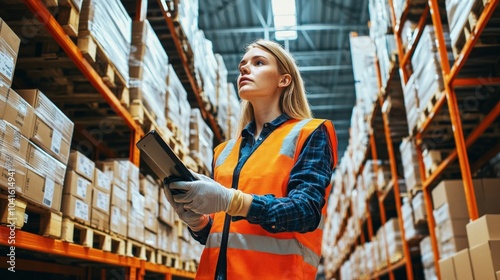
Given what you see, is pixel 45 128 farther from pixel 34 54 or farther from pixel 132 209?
pixel 132 209

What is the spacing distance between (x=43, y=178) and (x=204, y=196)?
5.18 feet

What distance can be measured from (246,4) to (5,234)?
470 inches

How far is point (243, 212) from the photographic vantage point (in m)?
1.63

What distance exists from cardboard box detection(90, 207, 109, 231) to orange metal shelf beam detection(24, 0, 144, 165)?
95 cm

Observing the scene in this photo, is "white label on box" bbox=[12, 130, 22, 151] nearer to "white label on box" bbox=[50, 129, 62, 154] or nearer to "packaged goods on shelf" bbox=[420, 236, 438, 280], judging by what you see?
"white label on box" bbox=[50, 129, 62, 154]

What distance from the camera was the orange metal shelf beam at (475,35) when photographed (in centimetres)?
351

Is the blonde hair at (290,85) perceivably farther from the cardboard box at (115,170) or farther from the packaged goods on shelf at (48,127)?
the cardboard box at (115,170)

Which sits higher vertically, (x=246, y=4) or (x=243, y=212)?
(x=246, y=4)

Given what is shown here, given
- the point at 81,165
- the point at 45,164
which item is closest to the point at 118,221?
the point at 81,165

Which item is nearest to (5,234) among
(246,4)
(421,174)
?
(421,174)

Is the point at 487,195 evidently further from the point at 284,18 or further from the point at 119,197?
the point at 284,18

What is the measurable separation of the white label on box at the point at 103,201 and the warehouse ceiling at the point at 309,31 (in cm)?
861

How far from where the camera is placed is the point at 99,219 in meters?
3.53

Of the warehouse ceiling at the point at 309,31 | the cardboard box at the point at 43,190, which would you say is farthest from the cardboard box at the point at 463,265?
the warehouse ceiling at the point at 309,31
